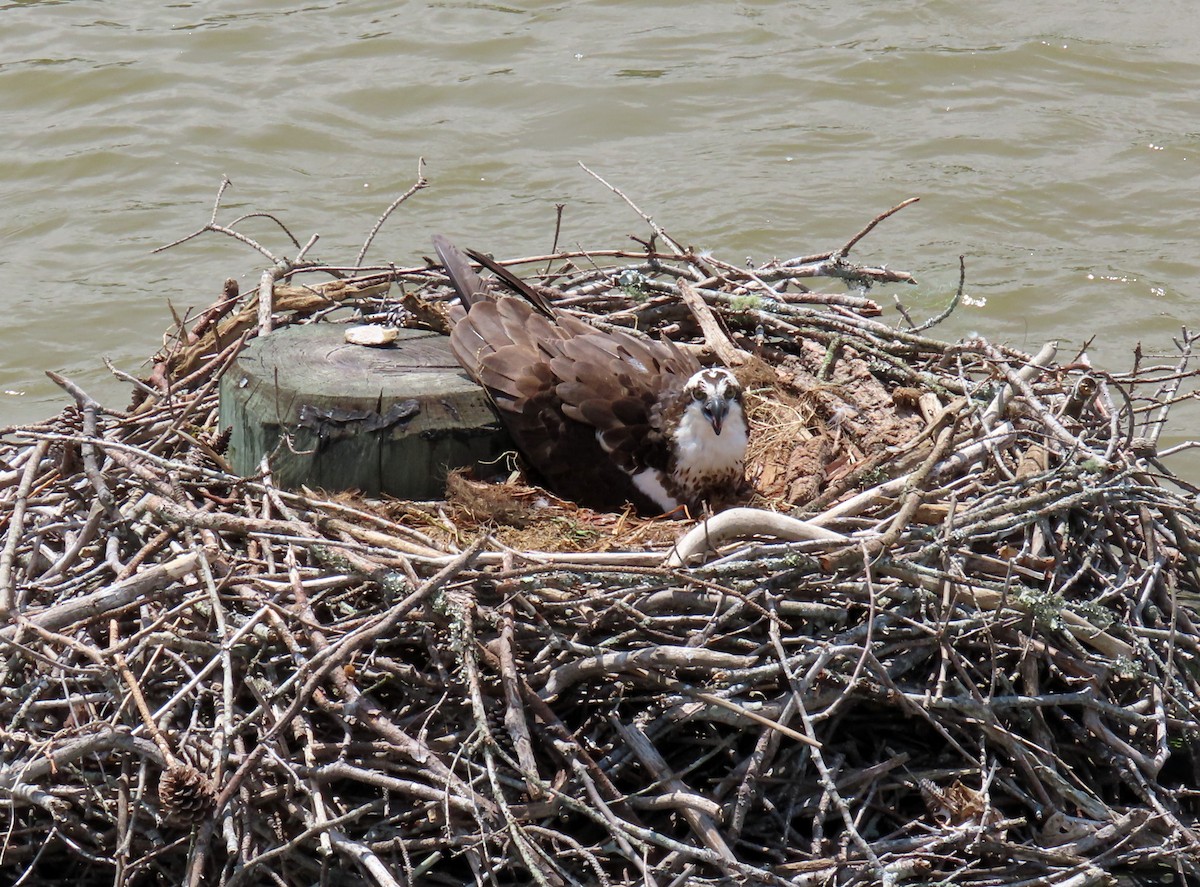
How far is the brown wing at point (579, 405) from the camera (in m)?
4.78

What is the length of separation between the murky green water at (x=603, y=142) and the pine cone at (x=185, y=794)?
4895mm

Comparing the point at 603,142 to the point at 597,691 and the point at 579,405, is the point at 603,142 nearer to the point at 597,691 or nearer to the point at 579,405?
the point at 579,405

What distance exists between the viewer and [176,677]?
3828 mm

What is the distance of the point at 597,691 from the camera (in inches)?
151

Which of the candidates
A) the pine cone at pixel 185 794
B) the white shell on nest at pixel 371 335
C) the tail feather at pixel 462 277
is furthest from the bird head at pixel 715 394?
the pine cone at pixel 185 794

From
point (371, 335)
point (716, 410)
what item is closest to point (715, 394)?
point (716, 410)

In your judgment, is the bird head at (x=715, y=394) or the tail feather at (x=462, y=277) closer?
the bird head at (x=715, y=394)

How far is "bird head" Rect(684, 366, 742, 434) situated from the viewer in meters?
4.61

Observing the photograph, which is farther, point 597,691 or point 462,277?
point 462,277

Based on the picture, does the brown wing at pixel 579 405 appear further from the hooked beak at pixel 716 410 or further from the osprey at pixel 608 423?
the hooked beak at pixel 716 410

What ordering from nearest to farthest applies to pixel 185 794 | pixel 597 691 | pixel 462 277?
pixel 185 794
pixel 597 691
pixel 462 277

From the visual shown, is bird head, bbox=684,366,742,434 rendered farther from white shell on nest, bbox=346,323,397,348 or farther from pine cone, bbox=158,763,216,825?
pine cone, bbox=158,763,216,825

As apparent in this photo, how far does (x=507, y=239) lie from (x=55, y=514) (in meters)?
4.88

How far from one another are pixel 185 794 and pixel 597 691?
1.05 m
